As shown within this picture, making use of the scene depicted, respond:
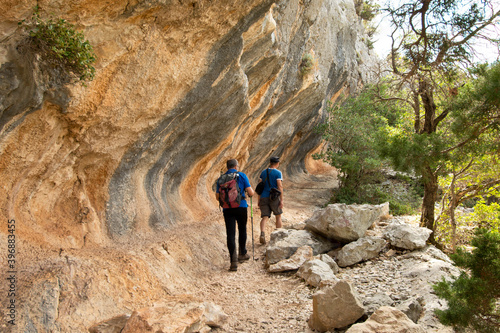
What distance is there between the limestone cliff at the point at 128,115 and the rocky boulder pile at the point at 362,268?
2.13 m

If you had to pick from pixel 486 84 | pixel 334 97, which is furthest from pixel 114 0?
pixel 334 97

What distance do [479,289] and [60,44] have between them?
14.6 feet

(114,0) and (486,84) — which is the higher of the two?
(114,0)

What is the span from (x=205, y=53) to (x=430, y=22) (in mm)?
3873

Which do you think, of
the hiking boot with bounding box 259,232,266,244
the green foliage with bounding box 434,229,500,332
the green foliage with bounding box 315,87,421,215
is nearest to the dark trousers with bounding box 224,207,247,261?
the hiking boot with bounding box 259,232,266,244

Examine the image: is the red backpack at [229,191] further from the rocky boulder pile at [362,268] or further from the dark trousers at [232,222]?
the rocky boulder pile at [362,268]

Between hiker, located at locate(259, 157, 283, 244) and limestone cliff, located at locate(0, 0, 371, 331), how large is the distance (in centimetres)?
157

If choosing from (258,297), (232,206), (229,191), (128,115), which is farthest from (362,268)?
(128,115)

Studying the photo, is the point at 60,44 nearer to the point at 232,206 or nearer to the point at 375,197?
the point at 232,206

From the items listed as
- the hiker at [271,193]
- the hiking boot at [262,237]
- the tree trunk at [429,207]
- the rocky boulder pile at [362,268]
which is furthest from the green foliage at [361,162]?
the hiking boot at [262,237]

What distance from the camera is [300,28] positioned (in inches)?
404

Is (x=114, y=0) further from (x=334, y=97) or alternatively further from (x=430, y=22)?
(x=334, y=97)

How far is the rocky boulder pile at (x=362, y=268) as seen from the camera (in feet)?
11.3

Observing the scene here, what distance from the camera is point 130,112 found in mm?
5309
